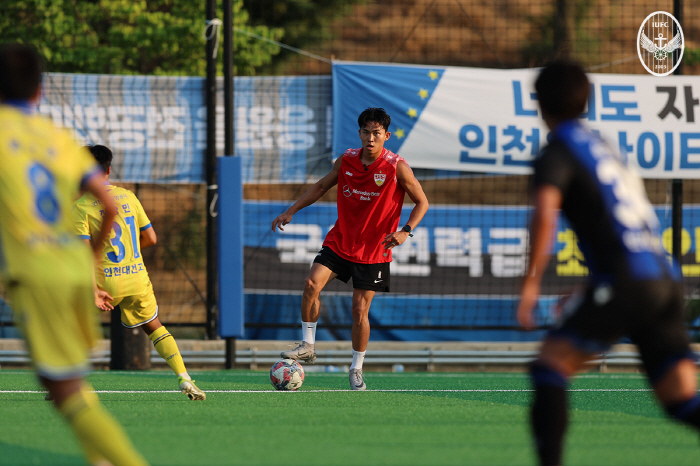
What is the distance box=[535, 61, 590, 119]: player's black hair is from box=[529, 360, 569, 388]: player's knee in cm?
97

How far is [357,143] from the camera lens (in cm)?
1152

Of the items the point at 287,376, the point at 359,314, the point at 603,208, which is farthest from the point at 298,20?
the point at 603,208

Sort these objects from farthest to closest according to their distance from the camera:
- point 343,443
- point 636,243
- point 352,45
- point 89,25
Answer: point 352,45, point 89,25, point 343,443, point 636,243

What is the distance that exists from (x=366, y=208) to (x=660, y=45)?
603cm

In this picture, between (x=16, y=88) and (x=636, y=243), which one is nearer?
(x=636, y=243)

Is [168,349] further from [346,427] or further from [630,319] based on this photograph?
[630,319]

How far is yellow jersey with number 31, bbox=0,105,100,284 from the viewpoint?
134 inches

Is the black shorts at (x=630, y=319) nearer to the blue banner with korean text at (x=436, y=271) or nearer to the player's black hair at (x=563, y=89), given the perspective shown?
the player's black hair at (x=563, y=89)

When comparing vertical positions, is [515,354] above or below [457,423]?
below

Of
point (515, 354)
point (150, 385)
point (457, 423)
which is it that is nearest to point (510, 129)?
point (515, 354)

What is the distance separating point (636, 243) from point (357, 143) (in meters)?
8.34

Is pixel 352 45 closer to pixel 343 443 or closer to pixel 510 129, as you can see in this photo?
pixel 510 129

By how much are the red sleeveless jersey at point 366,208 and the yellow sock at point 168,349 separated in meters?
1.82

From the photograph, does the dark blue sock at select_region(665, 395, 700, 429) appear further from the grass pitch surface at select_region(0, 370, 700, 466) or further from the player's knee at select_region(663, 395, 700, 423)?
the grass pitch surface at select_region(0, 370, 700, 466)
